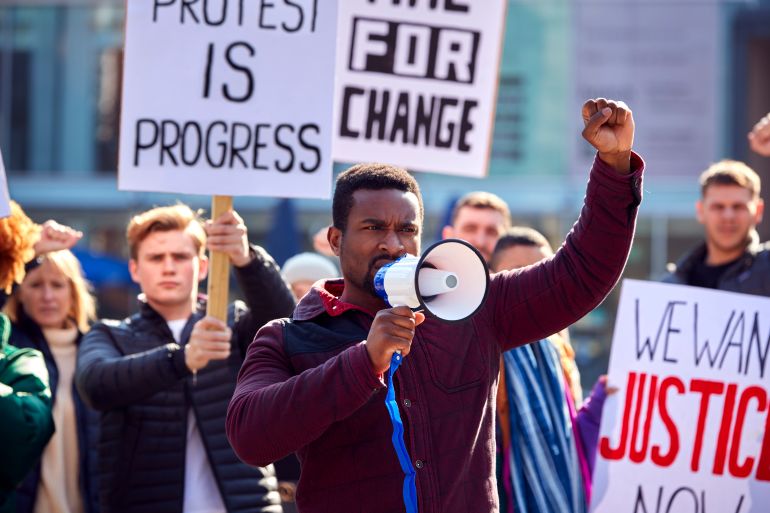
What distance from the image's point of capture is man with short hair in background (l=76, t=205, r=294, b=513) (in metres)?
3.92

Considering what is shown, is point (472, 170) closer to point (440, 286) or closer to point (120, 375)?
point (120, 375)

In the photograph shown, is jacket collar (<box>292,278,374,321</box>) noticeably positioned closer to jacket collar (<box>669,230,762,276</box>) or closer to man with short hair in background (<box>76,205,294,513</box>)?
man with short hair in background (<box>76,205,294,513</box>)

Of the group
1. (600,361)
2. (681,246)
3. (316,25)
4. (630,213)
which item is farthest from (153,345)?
(681,246)

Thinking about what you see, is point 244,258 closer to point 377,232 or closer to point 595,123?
point 377,232

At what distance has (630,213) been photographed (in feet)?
8.70

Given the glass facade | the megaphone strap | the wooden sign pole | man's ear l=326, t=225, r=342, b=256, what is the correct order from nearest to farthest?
the megaphone strap
man's ear l=326, t=225, r=342, b=256
the wooden sign pole
the glass facade

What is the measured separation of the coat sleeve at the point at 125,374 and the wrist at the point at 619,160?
1.70 meters

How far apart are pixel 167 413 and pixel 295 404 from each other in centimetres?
174

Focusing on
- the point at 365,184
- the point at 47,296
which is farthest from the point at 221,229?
the point at 47,296

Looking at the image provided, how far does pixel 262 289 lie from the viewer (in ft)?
12.9

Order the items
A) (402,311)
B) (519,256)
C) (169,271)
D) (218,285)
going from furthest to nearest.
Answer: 1. (519,256)
2. (169,271)
3. (218,285)
4. (402,311)

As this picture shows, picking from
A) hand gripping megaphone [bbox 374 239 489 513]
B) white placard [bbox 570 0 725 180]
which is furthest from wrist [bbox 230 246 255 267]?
white placard [bbox 570 0 725 180]

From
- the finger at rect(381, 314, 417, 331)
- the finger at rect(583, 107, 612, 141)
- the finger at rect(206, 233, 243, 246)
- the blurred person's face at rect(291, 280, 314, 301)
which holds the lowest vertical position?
the blurred person's face at rect(291, 280, 314, 301)

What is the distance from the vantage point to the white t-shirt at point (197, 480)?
402 centimetres
